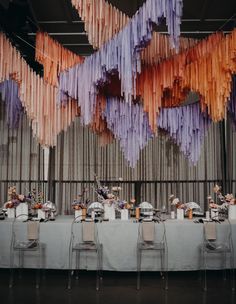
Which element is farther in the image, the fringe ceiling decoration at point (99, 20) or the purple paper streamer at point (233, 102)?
the purple paper streamer at point (233, 102)

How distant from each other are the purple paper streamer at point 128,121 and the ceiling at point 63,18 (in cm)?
160

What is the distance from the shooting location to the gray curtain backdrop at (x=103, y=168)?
31.5 feet

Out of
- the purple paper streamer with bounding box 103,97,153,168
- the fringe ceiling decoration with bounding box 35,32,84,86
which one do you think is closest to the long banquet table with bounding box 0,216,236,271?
the purple paper streamer with bounding box 103,97,153,168

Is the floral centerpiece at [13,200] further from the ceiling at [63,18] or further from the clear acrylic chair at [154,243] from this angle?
the ceiling at [63,18]

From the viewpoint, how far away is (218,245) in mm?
5371

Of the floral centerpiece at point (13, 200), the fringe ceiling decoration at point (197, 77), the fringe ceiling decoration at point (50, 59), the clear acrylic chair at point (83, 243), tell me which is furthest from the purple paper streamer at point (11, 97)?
the clear acrylic chair at point (83, 243)

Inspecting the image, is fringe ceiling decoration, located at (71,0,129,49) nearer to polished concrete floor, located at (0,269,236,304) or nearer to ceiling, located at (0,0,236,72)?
ceiling, located at (0,0,236,72)

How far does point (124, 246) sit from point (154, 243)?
43cm

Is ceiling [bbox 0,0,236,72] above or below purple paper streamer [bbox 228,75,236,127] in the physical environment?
above

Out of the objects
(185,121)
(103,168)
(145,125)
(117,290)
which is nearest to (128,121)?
(145,125)

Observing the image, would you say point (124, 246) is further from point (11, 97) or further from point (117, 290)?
point (11, 97)

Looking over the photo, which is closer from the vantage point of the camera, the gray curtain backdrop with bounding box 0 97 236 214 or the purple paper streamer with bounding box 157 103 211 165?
the purple paper streamer with bounding box 157 103 211 165

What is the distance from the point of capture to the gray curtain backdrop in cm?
960

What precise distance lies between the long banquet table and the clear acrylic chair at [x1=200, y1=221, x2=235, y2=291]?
0.10 ft
